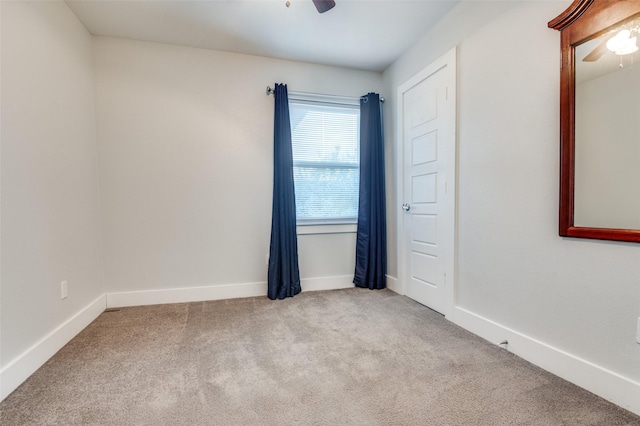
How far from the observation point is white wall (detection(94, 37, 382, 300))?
2.72 meters

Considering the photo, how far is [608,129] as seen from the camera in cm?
141

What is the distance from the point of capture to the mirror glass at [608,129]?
1.32 m

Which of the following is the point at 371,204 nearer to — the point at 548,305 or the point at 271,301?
the point at 271,301

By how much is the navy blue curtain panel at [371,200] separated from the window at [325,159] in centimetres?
14

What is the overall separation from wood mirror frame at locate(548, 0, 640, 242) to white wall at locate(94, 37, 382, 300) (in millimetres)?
2162

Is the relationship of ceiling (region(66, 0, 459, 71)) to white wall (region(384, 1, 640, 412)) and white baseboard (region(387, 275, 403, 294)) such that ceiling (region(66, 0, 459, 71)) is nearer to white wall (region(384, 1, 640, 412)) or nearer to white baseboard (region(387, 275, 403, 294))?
white wall (region(384, 1, 640, 412))

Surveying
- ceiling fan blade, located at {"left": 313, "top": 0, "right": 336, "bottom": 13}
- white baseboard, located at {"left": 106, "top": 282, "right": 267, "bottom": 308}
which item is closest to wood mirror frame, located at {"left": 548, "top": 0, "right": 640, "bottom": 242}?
ceiling fan blade, located at {"left": 313, "top": 0, "right": 336, "bottom": 13}

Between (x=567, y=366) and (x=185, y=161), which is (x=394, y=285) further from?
(x=185, y=161)

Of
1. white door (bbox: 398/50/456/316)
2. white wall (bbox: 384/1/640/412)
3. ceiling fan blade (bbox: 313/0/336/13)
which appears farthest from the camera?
white door (bbox: 398/50/456/316)

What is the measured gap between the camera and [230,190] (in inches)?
118

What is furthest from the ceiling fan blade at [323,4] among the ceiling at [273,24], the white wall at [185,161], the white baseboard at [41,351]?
the white baseboard at [41,351]

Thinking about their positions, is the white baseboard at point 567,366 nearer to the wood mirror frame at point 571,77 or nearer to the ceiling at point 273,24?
the wood mirror frame at point 571,77

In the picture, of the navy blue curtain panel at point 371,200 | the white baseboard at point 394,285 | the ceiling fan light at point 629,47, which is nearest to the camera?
the ceiling fan light at point 629,47

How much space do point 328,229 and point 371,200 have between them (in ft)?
1.88
